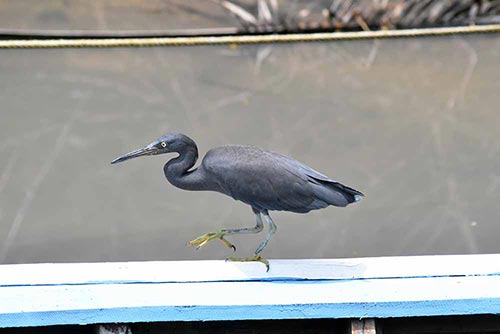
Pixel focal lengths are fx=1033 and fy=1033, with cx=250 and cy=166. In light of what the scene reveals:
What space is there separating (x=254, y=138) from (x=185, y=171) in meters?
1.65

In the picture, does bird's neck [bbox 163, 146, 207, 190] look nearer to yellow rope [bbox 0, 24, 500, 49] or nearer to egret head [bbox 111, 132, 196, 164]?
egret head [bbox 111, 132, 196, 164]

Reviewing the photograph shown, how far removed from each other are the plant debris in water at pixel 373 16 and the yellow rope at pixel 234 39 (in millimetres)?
A: 155

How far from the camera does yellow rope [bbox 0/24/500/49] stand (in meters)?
5.25

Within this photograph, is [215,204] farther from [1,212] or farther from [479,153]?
[479,153]

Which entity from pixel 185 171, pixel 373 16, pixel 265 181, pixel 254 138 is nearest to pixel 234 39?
pixel 373 16

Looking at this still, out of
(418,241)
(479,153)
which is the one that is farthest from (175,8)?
(418,241)

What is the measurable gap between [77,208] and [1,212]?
278 millimetres

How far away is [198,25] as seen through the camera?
229 inches

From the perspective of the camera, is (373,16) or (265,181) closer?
(265,181)

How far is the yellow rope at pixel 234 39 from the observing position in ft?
17.2

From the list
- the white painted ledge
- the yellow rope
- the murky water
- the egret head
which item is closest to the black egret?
the egret head

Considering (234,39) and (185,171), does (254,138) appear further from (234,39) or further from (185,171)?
(185,171)

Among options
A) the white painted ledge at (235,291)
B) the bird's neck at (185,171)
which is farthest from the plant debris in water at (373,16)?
the white painted ledge at (235,291)

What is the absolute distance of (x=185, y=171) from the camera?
9.13ft
